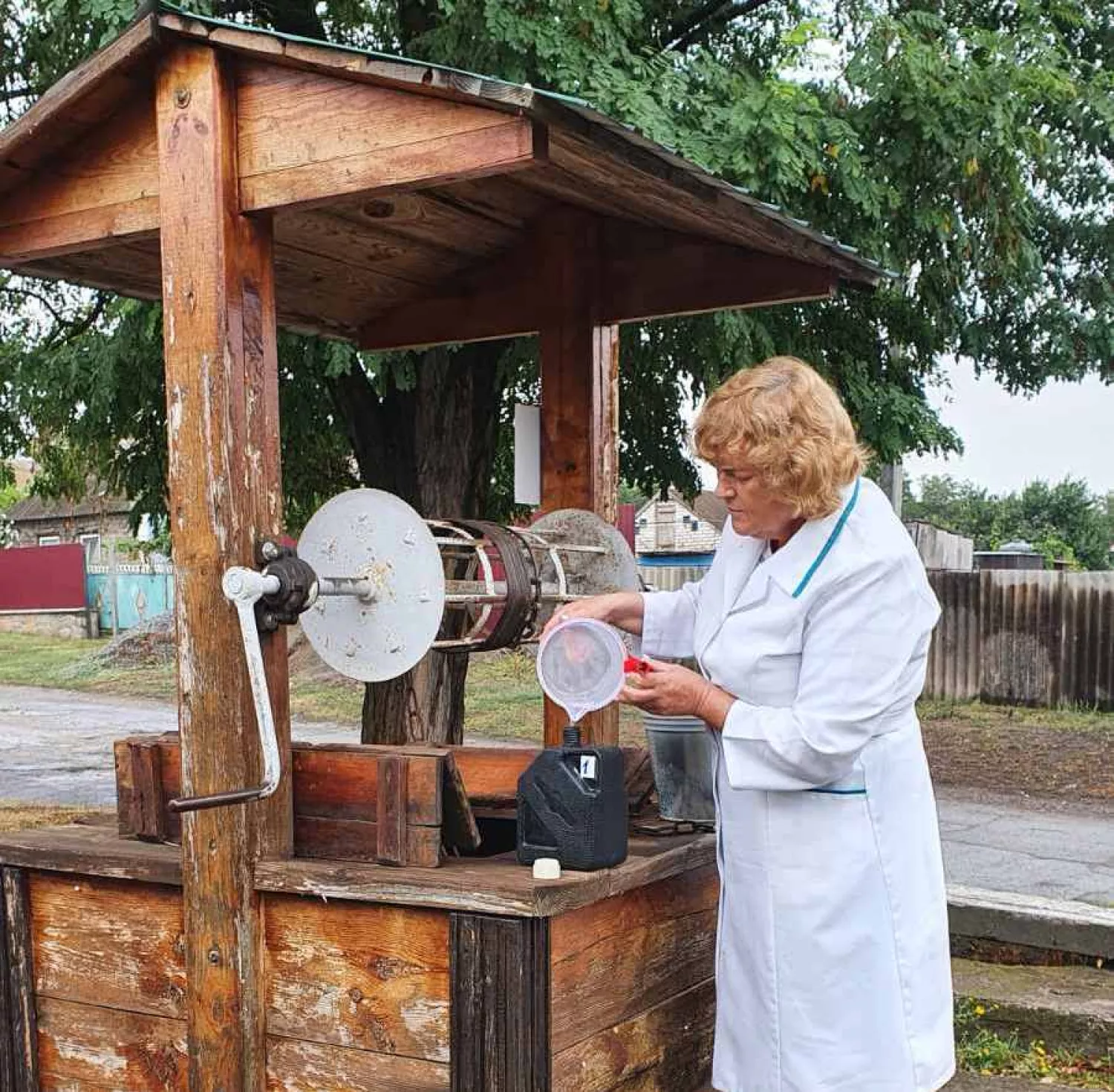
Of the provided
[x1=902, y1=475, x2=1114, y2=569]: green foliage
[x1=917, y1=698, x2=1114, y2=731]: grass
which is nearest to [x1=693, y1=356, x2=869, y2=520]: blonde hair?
[x1=917, y1=698, x2=1114, y2=731]: grass

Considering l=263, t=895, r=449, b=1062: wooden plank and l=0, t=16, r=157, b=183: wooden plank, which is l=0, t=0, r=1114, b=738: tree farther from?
l=263, t=895, r=449, b=1062: wooden plank

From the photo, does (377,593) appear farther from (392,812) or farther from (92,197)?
(92,197)

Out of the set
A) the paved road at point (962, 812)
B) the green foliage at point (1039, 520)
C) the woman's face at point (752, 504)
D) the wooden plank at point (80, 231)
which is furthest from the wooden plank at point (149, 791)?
the green foliage at point (1039, 520)

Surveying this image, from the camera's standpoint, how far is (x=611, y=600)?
3.10 m

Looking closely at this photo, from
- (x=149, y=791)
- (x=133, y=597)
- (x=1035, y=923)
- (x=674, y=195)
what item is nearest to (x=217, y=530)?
(x=149, y=791)

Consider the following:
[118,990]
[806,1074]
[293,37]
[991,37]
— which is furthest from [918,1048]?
[991,37]

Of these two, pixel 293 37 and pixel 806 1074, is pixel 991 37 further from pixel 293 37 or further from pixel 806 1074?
pixel 806 1074

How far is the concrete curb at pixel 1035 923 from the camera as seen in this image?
14.7 ft

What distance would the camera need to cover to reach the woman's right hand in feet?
9.97

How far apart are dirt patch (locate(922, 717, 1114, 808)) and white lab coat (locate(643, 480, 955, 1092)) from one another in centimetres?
665

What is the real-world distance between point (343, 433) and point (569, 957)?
4.72 meters

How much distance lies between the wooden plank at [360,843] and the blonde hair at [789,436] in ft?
3.29

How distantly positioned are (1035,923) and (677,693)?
259 cm

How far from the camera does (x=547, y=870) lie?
266cm
